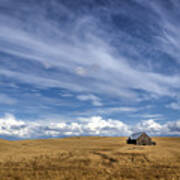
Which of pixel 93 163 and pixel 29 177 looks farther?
pixel 93 163

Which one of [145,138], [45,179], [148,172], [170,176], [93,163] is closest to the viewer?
[45,179]

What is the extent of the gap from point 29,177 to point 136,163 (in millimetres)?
14615

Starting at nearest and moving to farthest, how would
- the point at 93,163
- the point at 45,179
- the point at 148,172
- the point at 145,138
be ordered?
1. the point at 45,179
2. the point at 148,172
3. the point at 93,163
4. the point at 145,138

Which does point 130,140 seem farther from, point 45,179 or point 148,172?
point 45,179

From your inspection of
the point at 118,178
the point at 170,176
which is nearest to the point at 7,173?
the point at 118,178

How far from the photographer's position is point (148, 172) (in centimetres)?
2128

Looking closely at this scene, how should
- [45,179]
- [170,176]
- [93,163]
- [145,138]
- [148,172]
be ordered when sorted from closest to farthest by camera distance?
[45,179], [170,176], [148,172], [93,163], [145,138]

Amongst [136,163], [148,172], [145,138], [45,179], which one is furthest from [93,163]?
[145,138]

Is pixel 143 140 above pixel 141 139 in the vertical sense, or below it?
below

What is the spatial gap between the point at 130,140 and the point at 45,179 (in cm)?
5359

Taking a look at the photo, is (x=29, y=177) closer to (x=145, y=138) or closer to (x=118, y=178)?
(x=118, y=178)

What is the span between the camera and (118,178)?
717 inches

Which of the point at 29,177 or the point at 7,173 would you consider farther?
the point at 7,173

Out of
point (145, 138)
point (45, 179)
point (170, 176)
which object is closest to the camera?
point (45, 179)
